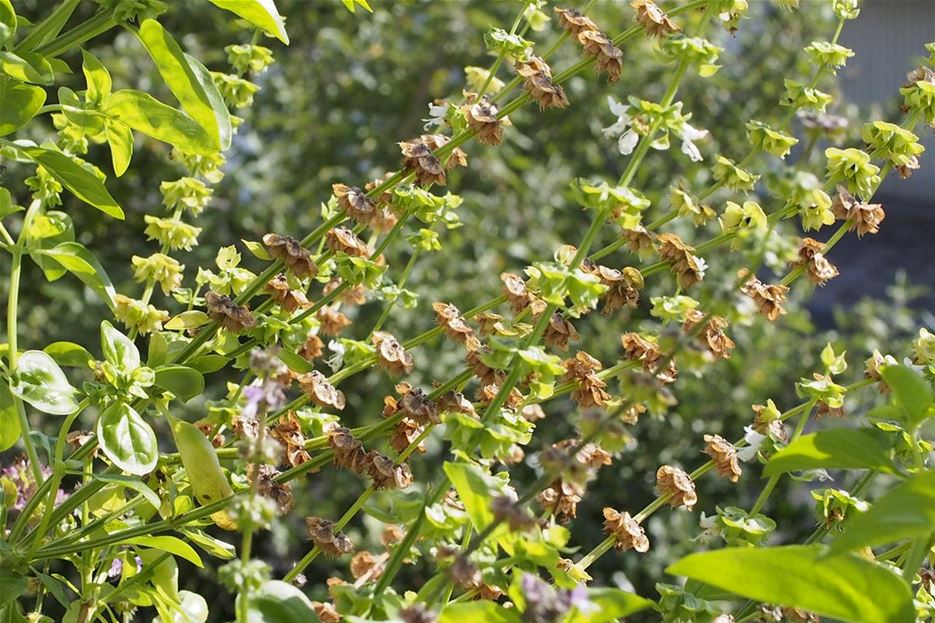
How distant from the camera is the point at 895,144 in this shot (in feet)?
2.23

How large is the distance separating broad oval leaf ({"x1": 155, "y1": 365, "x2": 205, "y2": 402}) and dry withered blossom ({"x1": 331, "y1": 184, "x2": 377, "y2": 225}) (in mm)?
115

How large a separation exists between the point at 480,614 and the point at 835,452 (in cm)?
14

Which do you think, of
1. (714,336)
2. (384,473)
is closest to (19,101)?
(384,473)

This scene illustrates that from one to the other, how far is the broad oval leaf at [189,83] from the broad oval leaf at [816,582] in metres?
0.31

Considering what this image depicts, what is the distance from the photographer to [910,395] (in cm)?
50

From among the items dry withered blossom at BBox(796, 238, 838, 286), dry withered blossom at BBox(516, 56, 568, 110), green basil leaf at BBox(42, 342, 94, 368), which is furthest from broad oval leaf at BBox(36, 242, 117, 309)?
dry withered blossom at BBox(796, 238, 838, 286)

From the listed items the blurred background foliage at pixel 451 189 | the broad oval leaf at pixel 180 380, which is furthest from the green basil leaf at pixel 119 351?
the blurred background foliage at pixel 451 189

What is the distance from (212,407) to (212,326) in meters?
0.05

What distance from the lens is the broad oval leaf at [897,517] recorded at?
1.41ft

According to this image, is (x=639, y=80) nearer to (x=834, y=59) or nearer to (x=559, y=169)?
(x=559, y=169)

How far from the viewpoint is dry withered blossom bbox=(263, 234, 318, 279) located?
26.6 inches

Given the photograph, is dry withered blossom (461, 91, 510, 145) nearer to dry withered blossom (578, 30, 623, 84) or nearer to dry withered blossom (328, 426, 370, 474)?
dry withered blossom (578, 30, 623, 84)

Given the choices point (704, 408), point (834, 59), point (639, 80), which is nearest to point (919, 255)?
point (639, 80)

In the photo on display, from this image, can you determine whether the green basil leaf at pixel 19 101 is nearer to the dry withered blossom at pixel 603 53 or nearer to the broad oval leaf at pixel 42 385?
the broad oval leaf at pixel 42 385
